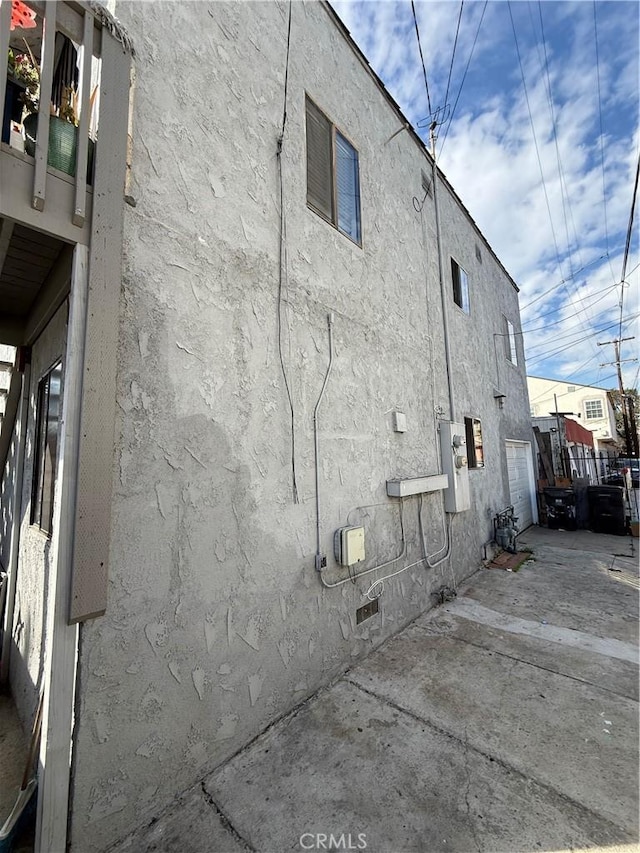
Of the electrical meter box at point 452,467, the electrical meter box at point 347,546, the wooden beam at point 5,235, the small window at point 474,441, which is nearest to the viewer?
the wooden beam at point 5,235

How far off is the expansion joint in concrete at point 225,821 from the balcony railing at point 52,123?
9.81ft

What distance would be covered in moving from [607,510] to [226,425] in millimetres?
9855

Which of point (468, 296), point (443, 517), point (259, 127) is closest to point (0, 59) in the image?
point (259, 127)

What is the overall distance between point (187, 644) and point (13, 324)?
9.44 feet

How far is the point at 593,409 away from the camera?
84.2 ft

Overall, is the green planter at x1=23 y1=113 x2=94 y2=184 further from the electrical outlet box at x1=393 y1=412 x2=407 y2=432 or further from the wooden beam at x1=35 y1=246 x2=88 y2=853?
the electrical outlet box at x1=393 y1=412 x2=407 y2=432

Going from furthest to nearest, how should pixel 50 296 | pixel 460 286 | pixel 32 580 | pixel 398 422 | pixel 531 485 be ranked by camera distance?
pixel 531 485
pixel 460 286
pixel 398 422
pixel 32 580
pixel 50 296

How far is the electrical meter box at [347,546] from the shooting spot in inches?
119

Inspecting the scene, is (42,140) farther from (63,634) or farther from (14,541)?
(14,541)

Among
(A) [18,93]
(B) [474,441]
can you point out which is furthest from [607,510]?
(A) [18,93]

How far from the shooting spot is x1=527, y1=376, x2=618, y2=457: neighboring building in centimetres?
2548

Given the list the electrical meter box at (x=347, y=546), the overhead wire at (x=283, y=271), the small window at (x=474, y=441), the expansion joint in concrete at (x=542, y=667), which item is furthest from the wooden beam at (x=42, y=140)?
the small window at (x=474, y=441)

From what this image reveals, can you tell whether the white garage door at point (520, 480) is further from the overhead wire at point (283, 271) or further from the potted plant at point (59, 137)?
the potted plant at point (59, 137)

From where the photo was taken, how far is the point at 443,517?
4887mm
